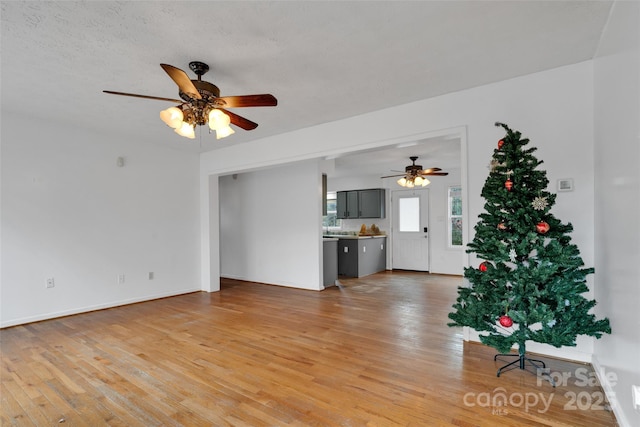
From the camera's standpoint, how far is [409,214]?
8203 mm

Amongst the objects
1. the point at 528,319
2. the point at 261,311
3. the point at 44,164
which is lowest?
the point at 261,311

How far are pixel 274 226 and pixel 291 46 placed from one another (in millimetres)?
4271

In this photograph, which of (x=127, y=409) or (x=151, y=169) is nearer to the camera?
(x=127, y=409)

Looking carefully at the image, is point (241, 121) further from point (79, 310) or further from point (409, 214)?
point (409, 214)

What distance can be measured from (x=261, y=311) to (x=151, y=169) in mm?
2948

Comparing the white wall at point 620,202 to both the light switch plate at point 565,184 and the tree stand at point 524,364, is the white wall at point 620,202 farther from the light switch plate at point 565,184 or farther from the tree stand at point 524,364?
the tree stand at point 524,364

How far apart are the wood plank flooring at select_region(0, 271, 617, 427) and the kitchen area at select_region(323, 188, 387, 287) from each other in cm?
221

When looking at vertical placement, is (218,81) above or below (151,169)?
above

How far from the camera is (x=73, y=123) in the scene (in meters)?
4.20

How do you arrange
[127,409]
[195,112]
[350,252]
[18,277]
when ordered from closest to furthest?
[127,409] < [195,112] < [18,277] < [350,252]

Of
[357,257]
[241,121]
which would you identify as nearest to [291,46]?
[241,121]

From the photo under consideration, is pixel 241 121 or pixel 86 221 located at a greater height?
pixel 241 121

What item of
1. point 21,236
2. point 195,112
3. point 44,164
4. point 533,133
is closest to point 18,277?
point 21,236

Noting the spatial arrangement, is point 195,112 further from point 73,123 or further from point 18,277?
point 18,277
